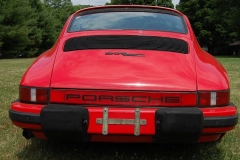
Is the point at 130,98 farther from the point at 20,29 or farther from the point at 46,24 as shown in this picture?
the point at 46,24

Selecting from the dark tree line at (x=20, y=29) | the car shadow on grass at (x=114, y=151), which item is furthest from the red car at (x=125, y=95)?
the dark tree line at (x=20, y=29)

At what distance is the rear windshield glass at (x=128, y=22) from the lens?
10.7ft

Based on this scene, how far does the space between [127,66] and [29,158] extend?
4.52 ft

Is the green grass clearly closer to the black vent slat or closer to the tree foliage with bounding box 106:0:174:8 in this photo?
the black vent slat

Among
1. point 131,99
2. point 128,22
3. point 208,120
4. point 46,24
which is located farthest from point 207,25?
point 131,99

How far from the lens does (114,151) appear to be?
3.01 metres

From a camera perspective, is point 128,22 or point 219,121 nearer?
point 219,121

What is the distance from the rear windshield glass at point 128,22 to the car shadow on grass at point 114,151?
136 cm

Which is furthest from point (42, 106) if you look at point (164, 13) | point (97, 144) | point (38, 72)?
point (164, 13)

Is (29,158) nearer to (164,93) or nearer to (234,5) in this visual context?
(164,93)

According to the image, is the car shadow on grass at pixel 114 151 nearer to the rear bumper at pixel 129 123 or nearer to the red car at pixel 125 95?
the red car at pixel 125 95

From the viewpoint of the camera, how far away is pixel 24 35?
1288 inches

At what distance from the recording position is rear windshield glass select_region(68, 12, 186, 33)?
3.27 metres

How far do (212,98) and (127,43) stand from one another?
0.98 metres
